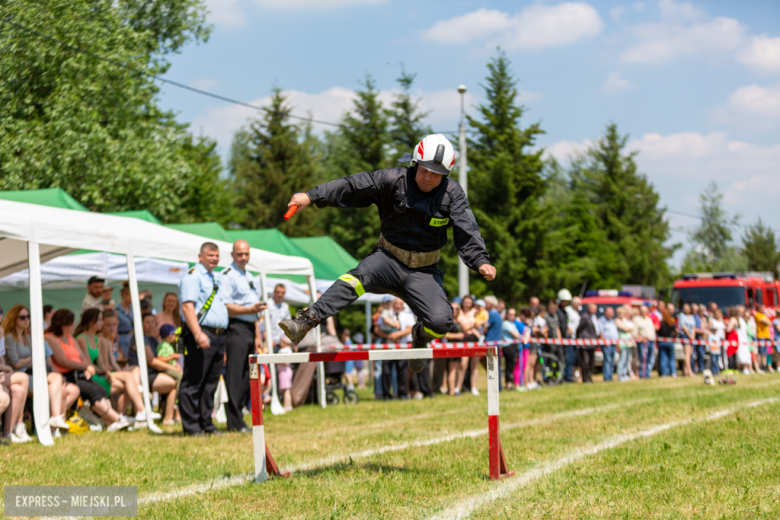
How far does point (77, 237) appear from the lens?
8719mm

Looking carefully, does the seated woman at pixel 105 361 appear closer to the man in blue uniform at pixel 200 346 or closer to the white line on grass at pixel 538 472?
the man in blue uniform at pixel 200 346

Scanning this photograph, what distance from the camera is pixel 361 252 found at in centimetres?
4534

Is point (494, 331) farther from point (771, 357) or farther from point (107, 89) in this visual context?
point (107, 89)

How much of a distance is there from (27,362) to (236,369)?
241 centimetres

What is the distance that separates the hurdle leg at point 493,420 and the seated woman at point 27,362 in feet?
17.9

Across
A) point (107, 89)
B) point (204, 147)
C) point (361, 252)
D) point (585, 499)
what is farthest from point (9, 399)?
point (204, 147)

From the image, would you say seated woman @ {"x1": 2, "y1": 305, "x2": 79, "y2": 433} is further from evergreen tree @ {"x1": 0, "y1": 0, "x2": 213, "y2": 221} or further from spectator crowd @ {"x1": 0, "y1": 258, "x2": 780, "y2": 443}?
evergreen tree @ {"x1": 0, "y1": 0, "x2": 213, "y2": 221}

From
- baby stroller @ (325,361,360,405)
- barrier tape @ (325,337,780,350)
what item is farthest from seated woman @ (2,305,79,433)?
baby stroller @ (325,361,360,405)

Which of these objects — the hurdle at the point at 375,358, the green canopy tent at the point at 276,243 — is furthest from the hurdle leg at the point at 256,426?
the green canopy tent at the point at 276,243

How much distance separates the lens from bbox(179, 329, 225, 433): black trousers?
894 cm

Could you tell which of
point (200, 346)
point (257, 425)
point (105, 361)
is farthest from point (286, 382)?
point (257, 425)

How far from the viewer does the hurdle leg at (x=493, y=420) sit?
5.54m

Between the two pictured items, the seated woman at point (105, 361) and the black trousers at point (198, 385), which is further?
the seated woman at point (105, 361)

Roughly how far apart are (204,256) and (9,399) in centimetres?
260
